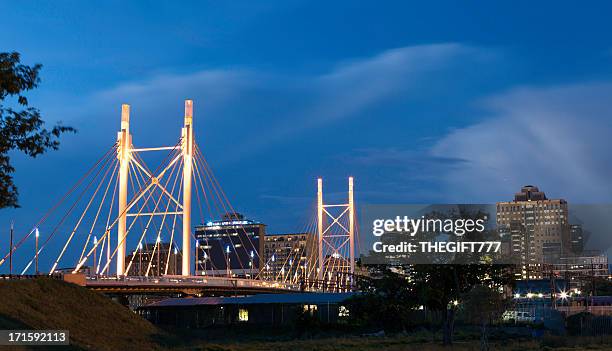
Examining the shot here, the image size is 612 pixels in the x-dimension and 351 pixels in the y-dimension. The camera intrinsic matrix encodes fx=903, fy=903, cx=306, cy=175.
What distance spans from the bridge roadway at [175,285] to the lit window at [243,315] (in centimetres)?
897

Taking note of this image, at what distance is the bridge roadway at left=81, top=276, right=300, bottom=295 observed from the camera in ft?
280

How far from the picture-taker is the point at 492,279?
4834cm

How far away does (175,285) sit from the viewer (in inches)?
3590

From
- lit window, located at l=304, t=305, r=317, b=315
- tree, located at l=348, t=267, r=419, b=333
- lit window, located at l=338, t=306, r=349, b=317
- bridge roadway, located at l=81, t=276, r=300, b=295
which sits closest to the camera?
tree, located at l=348, t=267, r=419, b=333

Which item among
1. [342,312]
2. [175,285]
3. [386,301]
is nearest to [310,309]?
[342,312]

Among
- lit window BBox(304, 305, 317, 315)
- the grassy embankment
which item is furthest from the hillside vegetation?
lit window BBox(304, 305, 317, 315)

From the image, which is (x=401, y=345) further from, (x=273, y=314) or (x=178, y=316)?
(x=178, y=316)

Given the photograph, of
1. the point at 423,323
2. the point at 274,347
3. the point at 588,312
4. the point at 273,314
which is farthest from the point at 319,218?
the point at 274,347

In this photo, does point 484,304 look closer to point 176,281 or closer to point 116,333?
point 116,333

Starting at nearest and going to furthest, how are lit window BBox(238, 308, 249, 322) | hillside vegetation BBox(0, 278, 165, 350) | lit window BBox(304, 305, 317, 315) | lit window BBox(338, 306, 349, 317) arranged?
hillside vegetation BBox(0, 278, 165, 350), lit window BBox(304, 305, 317, 315), lit window BBox(338, 306, 349, 317), lit window BBox(238, 308, 249, 322)

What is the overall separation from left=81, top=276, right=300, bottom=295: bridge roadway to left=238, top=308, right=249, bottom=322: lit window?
8.97 meters

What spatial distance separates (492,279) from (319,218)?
279ft

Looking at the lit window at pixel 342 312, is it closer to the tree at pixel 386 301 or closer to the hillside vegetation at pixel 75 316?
the tree at pixel 386 301

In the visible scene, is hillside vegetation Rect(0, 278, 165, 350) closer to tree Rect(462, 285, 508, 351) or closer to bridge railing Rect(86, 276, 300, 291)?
tree Rect(462, 285, 508, 351)
